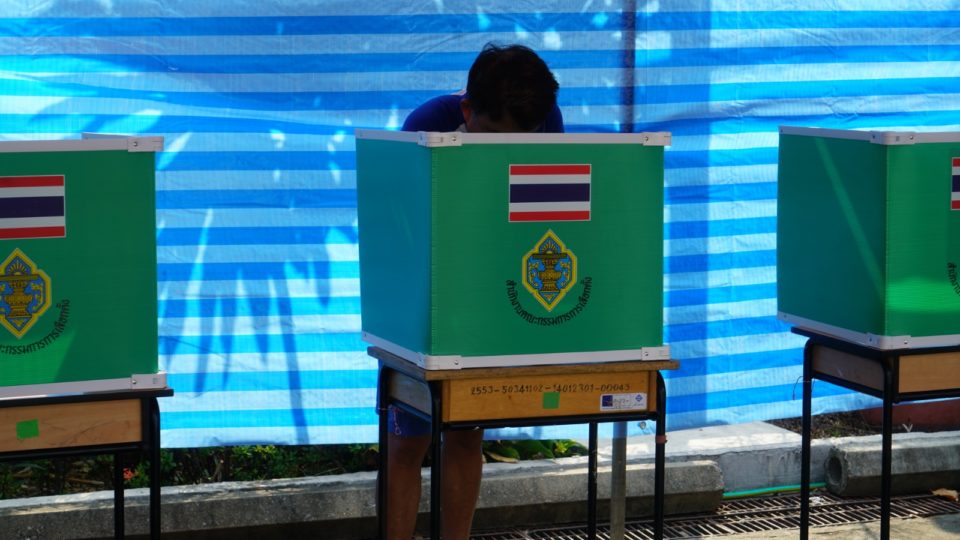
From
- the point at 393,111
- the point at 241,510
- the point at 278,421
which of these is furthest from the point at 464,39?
the point at 241,510

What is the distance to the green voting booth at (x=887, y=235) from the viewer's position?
3869 millimetres

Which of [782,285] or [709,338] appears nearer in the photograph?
[782,285]

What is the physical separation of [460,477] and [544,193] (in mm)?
1051

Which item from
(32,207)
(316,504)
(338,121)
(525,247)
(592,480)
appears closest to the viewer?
(32,207)

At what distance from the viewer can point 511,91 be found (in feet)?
11.8

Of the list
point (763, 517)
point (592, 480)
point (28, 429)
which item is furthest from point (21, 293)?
point (763, 517)

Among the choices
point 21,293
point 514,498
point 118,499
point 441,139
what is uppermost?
point 441,139

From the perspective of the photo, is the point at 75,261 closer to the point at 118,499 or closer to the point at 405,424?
the point at 118,499

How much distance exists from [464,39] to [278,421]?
140 centimetres

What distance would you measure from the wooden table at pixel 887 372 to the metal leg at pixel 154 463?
1.97 metres

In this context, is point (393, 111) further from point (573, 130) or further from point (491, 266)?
point (491, 266)

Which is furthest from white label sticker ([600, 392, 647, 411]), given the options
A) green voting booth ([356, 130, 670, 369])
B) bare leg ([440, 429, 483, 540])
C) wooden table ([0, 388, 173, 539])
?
wooden table ([0, 388, 173, 539])

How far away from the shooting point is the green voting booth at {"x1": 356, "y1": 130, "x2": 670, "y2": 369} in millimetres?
3377

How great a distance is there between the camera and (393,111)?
15.1 feet
